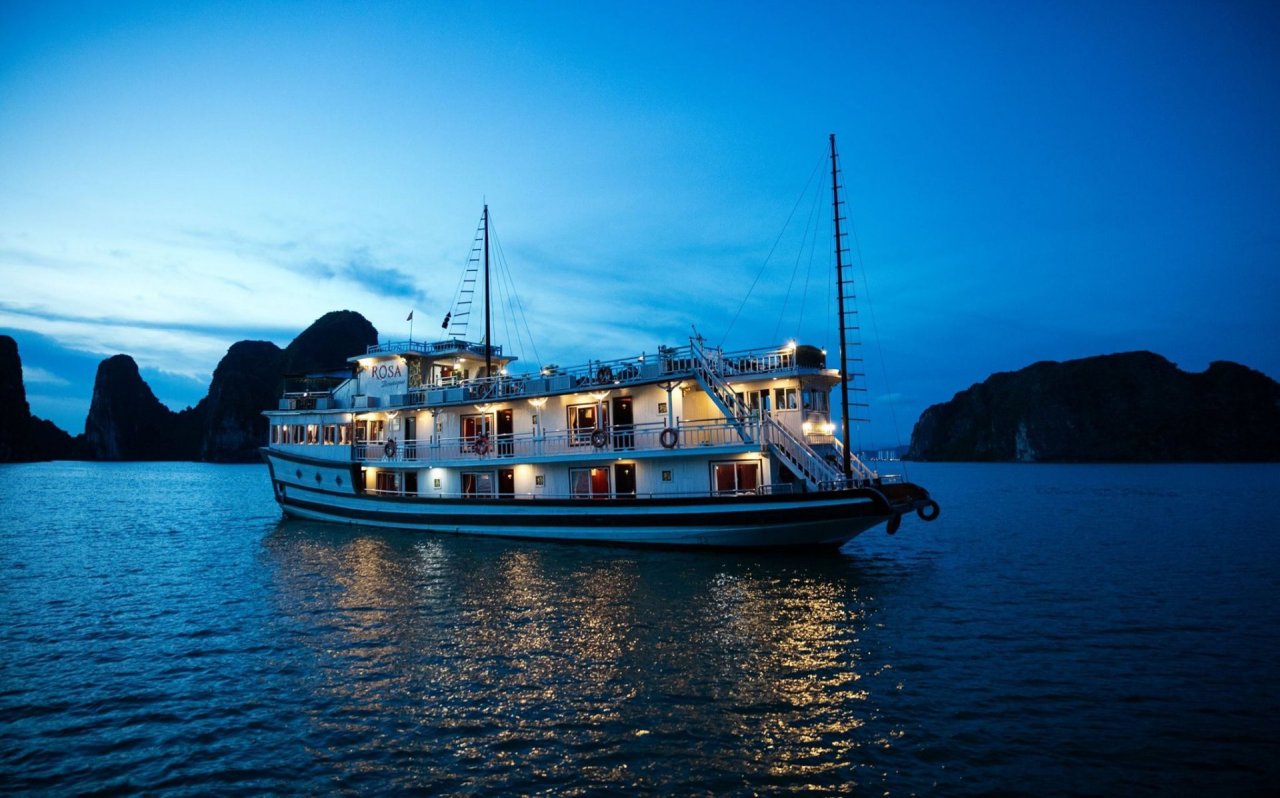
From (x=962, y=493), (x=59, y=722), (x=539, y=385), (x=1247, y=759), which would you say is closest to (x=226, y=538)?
(x=539, y=385)

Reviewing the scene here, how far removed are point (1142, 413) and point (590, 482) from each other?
167145 mm

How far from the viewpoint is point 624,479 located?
90.8ft

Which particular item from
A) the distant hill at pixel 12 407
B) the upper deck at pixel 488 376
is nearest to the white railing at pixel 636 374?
the upper deck at pixel 488 376

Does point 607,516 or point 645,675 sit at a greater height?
point 607,516

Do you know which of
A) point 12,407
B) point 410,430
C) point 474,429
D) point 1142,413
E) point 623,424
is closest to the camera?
point 623,424

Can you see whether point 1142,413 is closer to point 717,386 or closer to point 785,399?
point 785,399

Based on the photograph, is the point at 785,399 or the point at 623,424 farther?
the point at 623,424

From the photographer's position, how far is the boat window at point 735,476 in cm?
2470

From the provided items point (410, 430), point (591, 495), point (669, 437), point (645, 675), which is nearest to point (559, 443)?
point (591, 495)

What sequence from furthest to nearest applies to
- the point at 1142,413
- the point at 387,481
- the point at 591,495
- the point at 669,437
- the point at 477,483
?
the point at 1142,413, the point at 387,481, the point at 477,483, the point at 591,495, the point at 669,437

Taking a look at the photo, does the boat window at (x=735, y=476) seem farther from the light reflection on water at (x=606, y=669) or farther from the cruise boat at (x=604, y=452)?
the light reflection on water at (x=606, y=669)

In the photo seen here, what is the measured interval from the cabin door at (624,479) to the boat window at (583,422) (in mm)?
1752

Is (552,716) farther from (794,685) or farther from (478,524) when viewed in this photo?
(478,524)

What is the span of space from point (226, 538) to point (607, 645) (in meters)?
29.2
